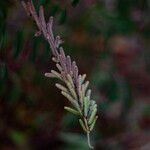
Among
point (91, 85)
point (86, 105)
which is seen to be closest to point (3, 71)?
point (86, 105)

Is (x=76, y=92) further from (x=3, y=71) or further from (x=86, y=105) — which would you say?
(x=3, y=71)

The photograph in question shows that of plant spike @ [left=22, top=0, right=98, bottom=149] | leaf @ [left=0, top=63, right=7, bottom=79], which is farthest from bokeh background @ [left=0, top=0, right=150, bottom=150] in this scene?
plant spike @ [left=22, top=0, right=98, bottom=149]

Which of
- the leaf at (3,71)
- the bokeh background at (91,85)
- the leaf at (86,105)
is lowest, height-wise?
the leaf at (86,105)

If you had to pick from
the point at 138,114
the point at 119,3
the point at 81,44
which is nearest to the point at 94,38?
the point at 81,44

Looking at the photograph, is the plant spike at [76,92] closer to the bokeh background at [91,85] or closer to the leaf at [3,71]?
the leaf at [3,71]

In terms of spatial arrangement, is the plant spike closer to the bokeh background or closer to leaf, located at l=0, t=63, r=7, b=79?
leaf, located at l=0, t=63, r=7, b=79

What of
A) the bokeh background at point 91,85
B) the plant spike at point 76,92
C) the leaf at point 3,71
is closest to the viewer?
the plant spike at point 76,92

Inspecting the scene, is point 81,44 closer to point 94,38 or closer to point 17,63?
point 94,38

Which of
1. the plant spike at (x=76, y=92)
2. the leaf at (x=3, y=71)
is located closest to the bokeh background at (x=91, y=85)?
the leaf at (x=3, y=71)
